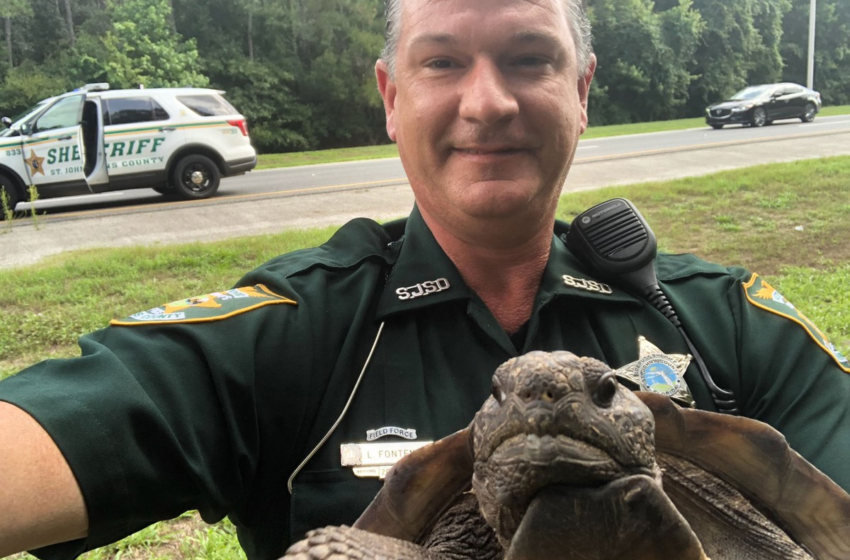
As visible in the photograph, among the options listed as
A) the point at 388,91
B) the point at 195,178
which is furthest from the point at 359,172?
the point at 388,91

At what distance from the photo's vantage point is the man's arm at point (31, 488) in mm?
1224

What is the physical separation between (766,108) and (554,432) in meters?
22.5

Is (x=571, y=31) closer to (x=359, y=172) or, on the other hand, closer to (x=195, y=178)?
(x=195, y=178)

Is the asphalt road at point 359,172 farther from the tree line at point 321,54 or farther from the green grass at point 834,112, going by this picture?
the tree line at point 321,54

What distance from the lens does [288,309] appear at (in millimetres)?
1717

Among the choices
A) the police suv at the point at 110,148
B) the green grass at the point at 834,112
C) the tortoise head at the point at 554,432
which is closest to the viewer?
the tortoise head at the point at 554,432

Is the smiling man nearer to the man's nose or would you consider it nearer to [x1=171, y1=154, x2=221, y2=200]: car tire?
the man's nose

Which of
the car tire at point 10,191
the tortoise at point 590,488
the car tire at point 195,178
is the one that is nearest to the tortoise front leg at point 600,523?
the tortoise at point 590,488

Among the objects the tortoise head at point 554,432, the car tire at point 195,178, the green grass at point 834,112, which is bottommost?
the green grass at point 834,112

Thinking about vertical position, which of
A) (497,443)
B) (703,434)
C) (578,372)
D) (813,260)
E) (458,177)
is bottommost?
(813,260)

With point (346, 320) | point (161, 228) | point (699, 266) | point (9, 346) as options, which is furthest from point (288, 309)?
point (161, 228)

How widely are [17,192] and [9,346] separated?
7.19 meters

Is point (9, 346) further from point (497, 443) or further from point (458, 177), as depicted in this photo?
point (497, 443)

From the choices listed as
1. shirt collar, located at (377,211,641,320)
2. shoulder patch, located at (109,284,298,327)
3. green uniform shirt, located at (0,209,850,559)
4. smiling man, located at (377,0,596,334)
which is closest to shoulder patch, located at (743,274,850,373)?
green uniform shirt, located at (0,209,850,559)
